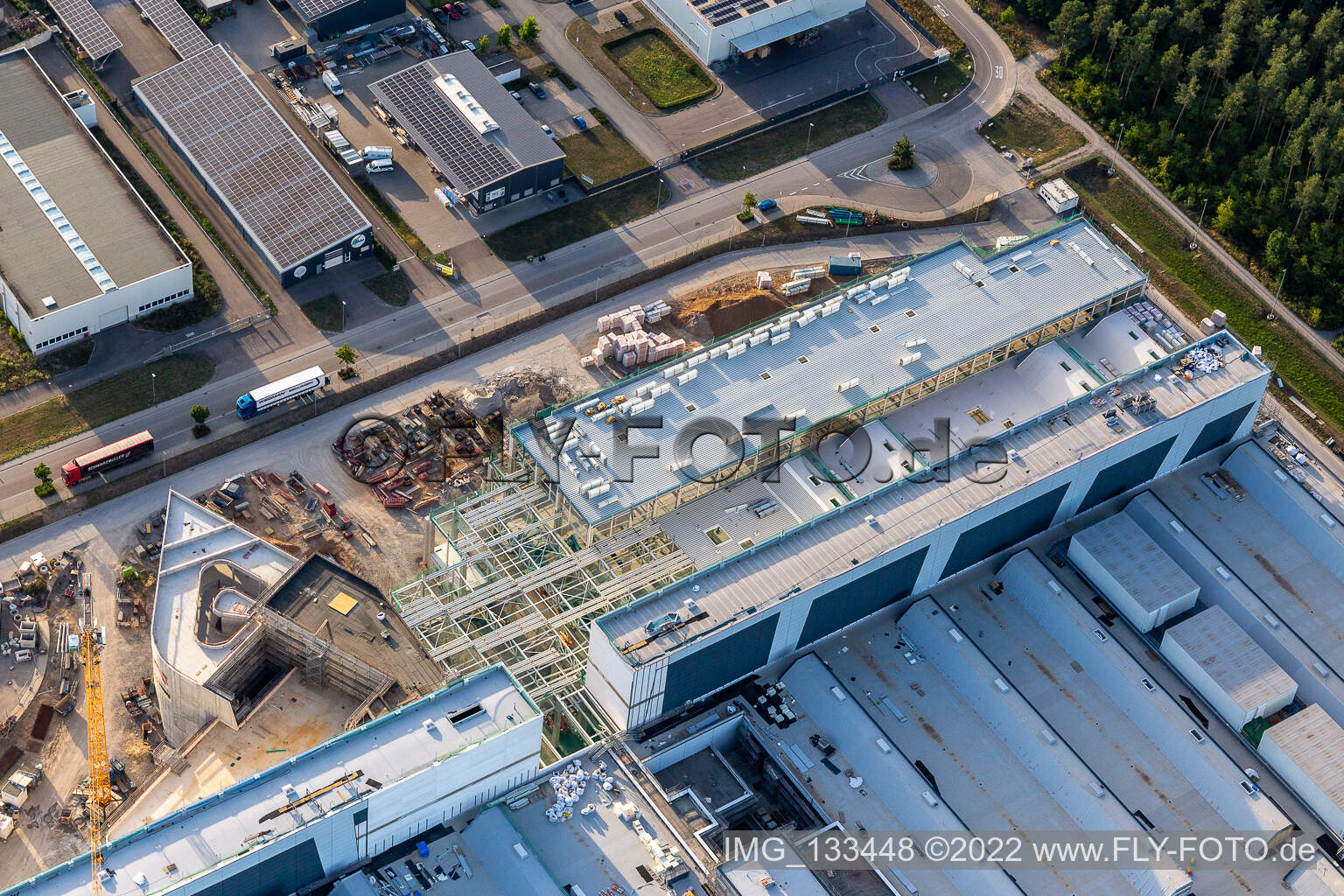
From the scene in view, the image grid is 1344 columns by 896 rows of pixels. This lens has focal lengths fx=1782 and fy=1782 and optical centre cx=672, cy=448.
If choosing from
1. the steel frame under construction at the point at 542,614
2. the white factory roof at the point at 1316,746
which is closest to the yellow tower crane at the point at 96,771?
the steel frame under construction at the point at 542,614

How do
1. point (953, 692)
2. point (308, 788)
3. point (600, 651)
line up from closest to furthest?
1. point (308, 788)
2. point (600, 651)
3. point (953, 692)

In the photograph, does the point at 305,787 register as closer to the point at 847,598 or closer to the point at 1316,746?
the point at 847,598

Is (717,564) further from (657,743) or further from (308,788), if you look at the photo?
(308,788)

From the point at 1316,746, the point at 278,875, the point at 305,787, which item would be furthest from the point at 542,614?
the point at 1316,746

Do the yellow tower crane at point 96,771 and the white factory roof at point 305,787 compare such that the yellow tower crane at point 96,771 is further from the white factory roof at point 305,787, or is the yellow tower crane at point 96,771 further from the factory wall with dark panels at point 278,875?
the factory wall with dark panels at point 278,875

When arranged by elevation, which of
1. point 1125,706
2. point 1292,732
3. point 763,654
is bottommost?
point 1292,732

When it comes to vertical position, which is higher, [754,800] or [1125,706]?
[754,800]

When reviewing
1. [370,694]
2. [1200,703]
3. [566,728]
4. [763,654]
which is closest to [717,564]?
[763,654]
